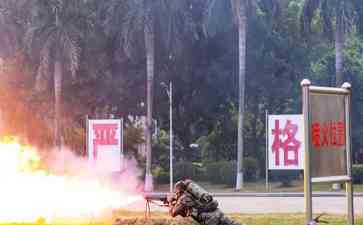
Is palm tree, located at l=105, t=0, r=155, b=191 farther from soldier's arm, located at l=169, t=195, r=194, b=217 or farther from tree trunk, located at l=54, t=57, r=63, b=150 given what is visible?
soldier's arm, located at l=169, t=195, r=194, b=217

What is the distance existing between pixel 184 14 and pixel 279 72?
8.28 meters

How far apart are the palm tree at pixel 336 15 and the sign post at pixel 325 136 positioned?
1023 inches

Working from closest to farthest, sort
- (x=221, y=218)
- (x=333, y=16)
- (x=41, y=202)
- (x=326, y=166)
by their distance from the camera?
(x=326, y=166), (x=221, y=218), (x=41, y=202), (x=333, y=16)

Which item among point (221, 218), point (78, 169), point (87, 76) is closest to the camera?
point (221, 218)

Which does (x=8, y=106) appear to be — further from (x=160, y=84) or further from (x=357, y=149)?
(x=357, y=149)

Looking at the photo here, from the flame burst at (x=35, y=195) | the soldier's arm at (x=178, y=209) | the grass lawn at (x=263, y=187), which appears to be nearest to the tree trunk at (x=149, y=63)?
the grass lawn at (x=263, y=187)

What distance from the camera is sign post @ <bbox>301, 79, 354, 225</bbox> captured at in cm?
892

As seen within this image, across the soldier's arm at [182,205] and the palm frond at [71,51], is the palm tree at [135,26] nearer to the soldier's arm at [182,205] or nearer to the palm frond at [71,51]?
the palm frond at [71,51]

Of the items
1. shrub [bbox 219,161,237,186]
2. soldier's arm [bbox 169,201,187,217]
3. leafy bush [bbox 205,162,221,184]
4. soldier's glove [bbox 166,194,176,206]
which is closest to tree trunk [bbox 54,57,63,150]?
leafy bush [bbox 205,162,221,184]

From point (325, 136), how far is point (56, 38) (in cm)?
2867

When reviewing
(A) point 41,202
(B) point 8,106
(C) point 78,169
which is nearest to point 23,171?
(A) point 41,202

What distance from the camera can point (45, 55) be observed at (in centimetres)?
3656

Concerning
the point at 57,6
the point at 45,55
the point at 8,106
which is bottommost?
the point at 8,106

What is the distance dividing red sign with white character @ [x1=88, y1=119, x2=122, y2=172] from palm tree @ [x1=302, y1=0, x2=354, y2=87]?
2129 centimetres
